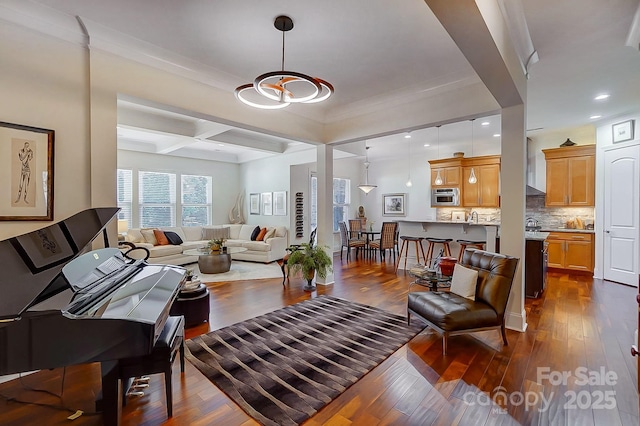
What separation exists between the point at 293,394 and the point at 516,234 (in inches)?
114

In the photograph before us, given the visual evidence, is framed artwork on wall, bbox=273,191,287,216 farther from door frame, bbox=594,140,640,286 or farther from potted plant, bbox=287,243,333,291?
door frame, bbox=594,140,640,286

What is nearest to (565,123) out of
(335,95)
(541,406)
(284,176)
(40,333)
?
(335,95)

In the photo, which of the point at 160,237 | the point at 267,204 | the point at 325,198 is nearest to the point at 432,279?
the point at 325,198

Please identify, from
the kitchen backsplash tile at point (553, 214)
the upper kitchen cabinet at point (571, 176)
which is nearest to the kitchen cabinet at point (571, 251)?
the kitchen backsplash tile at point (553, 214)

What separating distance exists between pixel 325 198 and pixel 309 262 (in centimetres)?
123

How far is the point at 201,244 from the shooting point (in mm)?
7180

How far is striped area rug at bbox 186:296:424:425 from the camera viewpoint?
2141 millimetres

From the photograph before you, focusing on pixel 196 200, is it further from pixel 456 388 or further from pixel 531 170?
pixel 531 170

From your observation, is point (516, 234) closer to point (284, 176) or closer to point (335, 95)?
point (335, 95)

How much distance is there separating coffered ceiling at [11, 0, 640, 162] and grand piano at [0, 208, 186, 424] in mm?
1737

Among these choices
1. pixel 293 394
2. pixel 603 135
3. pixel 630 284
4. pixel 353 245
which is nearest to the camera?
pixel 293 394

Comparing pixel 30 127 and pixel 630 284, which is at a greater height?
pixel 30 127

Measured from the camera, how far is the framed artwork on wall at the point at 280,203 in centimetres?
809

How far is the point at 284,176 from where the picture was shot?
8.07 metres
